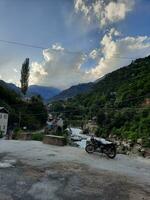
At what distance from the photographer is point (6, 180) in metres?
6.88

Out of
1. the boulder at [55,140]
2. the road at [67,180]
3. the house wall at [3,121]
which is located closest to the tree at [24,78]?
the house wall at [3,121]

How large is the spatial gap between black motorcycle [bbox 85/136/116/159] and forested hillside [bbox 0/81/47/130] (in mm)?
52517

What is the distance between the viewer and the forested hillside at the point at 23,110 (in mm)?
66625

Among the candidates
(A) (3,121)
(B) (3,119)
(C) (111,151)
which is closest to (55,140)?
(C) (111,151)

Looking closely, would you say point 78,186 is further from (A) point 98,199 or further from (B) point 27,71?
(B) point 27,71

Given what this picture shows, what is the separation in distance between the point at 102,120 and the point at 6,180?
10002cm

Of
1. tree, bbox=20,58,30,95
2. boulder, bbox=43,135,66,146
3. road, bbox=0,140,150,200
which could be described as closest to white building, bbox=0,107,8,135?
tree, bbox=20,58,30,95

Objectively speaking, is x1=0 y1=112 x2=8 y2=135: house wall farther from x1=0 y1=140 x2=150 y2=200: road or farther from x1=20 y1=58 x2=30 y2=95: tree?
x1=0 y1=140 x2=150 y2=200: road

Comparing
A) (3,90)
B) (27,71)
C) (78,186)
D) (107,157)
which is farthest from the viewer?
(27,71)

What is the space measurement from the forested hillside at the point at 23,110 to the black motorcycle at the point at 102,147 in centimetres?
5252

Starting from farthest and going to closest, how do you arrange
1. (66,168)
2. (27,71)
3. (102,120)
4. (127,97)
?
1. (102,120)
2. (127,97)
3. (27,71)
4. (66,168)

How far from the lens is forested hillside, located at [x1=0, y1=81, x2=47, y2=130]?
66625 mm

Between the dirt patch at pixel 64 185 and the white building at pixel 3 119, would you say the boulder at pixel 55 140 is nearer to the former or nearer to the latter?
the dirt patch at pixel 64 185

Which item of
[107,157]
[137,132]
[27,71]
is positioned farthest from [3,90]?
[107,157]
